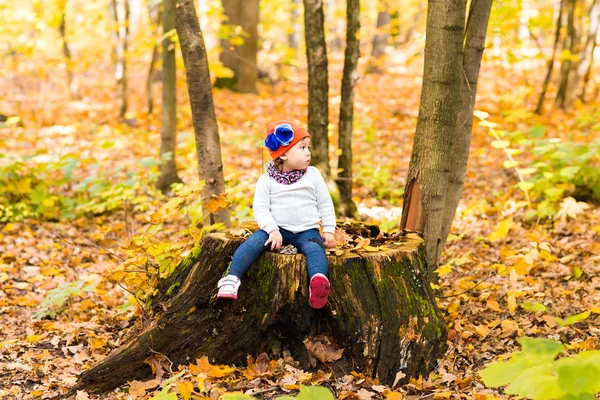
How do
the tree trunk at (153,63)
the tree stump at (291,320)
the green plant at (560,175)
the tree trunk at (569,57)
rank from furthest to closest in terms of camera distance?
the tree trunk at (569,57) < the tree trunk at (153,63) < the green plant at (560,175) < the tree stump at (291,320)

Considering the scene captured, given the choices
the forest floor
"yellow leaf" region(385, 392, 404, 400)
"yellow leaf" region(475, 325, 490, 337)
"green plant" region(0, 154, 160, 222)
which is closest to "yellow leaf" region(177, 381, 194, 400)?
the forest floor

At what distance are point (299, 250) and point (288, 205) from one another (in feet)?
1.09

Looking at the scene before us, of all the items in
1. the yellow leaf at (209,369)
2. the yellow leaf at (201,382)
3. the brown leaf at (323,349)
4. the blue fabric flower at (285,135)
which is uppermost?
the blue fabric flower at (285,135)

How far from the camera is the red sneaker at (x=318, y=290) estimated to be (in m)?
3.43

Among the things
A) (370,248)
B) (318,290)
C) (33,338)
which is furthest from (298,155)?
(33,338)

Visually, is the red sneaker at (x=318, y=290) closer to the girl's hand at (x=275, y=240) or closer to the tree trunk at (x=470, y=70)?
the girl's hand at (x=275, y=240)

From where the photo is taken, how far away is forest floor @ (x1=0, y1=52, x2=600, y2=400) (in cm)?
363

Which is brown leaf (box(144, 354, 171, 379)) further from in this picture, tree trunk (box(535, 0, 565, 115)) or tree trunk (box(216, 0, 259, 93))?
tree trunk (box(216, 0, 259, 93))

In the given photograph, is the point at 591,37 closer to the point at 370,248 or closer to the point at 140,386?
the point at 370,248

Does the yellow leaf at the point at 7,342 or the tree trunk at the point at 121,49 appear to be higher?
the tree trunk at the point at 121,49

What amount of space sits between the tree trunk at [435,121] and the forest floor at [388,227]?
48 cm

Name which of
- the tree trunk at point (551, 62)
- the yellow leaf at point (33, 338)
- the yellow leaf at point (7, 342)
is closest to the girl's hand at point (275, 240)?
the yellow leaf at point (33, 338)

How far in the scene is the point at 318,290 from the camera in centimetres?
344

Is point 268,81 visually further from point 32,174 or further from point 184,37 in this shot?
point 184,37
